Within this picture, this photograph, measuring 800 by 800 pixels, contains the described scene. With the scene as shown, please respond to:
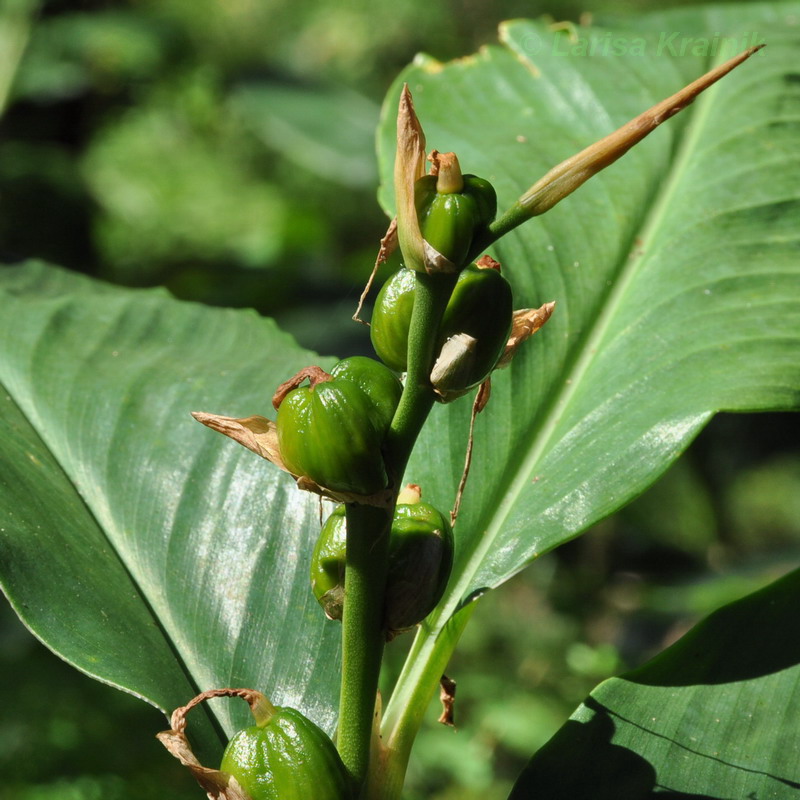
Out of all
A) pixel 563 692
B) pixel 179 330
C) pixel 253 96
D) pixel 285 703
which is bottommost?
pixel 563 692

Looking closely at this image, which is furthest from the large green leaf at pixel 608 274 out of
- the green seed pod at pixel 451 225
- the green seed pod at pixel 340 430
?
the green seed pod at pixel 451 225

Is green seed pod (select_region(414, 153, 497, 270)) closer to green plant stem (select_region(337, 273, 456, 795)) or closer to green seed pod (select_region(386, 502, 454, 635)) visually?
green plant stem (select_region(337, 273, 456, 795))

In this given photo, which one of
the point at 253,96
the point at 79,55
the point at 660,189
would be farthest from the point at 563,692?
the point at 79,55

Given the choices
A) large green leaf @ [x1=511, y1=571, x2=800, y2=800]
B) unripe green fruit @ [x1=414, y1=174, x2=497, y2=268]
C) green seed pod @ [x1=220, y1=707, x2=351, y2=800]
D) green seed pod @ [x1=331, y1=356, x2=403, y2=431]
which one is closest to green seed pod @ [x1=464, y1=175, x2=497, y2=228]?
unripe green fruit @ [x1=414, y1=174, x2=497, y2=268]

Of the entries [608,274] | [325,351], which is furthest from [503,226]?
[325,351]

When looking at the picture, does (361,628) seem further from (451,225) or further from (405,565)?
(451,225)

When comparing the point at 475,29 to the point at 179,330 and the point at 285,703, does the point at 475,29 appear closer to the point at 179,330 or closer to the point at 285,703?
the point at 179,330

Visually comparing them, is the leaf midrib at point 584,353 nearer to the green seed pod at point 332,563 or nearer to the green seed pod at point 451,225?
the green seed pod at point 332,563
